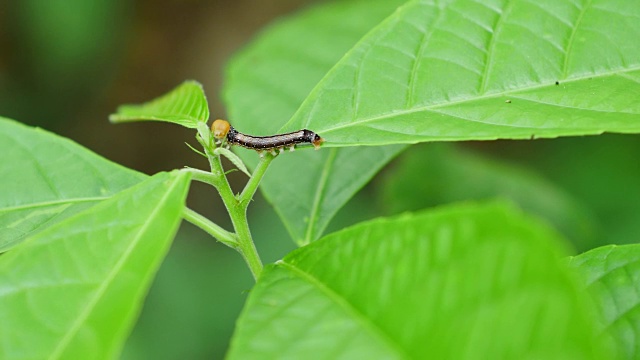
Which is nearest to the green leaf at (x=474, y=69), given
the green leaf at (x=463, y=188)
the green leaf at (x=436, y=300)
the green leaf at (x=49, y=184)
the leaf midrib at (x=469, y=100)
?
the leaf midrib at (x=469, y=100)

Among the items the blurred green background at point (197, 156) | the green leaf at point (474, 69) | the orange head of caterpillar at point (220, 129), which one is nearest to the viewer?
the green leaf at point (474, 69)

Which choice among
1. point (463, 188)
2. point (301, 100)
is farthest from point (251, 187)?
point (463, 188)

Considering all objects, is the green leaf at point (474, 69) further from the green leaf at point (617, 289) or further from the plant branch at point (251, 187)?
the green leaf at point (617, 289)

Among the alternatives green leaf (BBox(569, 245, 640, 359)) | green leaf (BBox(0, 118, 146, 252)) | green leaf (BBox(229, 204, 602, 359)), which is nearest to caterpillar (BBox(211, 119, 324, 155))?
green leaf (BBox(0, 118, 146, 252))

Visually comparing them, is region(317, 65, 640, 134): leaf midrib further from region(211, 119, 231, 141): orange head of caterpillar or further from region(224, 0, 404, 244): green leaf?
region(224, 0, 404, 244): green leaf

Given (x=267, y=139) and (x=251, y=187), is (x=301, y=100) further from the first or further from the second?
(x=251, y=187)

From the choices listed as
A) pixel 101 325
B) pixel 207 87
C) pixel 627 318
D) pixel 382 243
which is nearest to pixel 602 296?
pixel 627 318

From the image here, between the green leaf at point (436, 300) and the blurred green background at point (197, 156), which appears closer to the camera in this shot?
the green leaf at point (436, 300)
